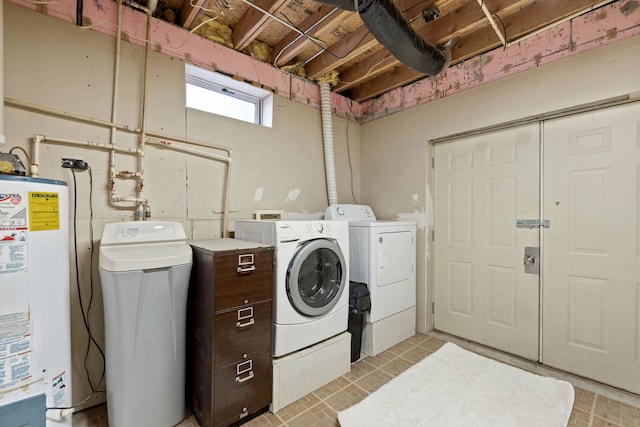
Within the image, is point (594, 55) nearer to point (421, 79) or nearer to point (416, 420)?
point (421, 79)

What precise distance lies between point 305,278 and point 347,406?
852 mm

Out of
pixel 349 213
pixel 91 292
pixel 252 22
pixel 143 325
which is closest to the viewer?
pixel 143 325

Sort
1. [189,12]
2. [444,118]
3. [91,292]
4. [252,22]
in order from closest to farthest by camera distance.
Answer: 1. [91,292]
2. [189,12]
3. [252,22]
4. [444,118]

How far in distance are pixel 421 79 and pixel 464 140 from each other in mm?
770

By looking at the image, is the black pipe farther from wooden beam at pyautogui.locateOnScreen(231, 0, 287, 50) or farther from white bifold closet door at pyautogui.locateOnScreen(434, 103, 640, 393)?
white bifold closet door at pyautogui.locateOnScreen(434, 103, 640, 393)

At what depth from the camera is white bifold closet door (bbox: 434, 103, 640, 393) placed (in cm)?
192

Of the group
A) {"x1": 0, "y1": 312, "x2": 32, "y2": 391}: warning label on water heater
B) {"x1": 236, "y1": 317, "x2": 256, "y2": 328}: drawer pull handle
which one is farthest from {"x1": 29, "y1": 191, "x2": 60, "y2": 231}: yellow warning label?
{"x1": 236, "y1": 317, "x2": 256, "y2": 328}: drawer pull handle

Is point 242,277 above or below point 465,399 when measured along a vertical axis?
above

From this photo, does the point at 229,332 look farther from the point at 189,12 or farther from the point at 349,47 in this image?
the point at 349,47

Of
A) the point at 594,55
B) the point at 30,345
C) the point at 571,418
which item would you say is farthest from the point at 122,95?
the point at 571,418

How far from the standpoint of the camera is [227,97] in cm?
261

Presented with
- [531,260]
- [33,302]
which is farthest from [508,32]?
[33,302]

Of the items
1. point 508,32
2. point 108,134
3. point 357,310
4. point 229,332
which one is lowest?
point 357,310

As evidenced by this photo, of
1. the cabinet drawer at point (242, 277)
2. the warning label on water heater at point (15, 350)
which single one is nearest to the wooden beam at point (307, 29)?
the cabinet drawer at point (242, 277)
